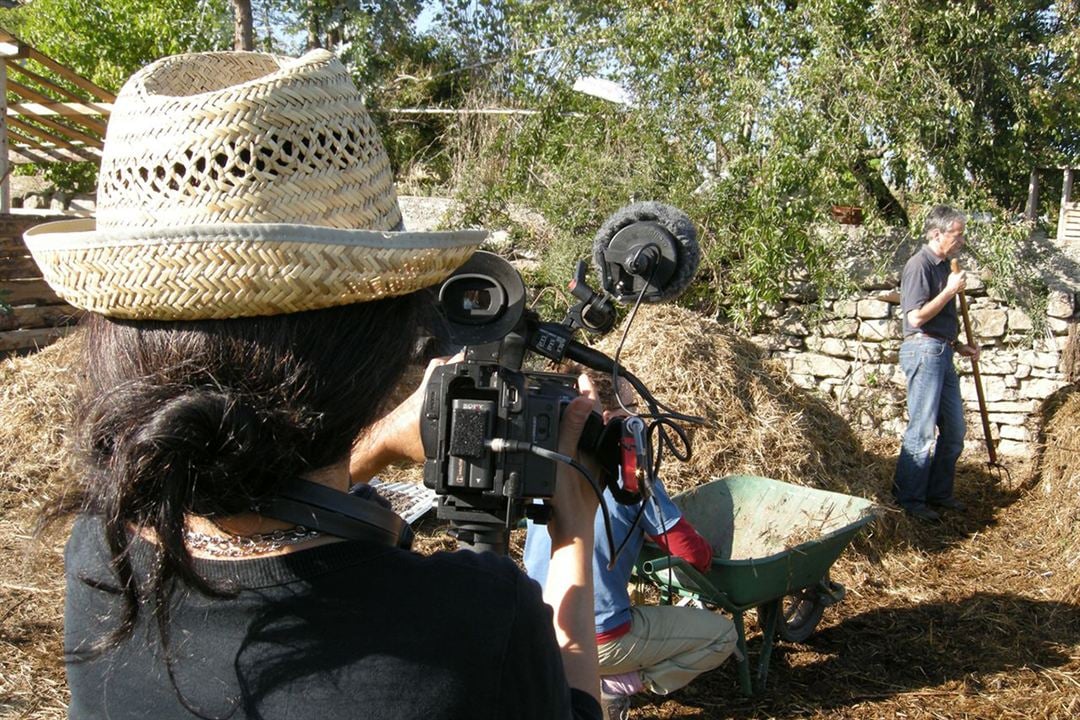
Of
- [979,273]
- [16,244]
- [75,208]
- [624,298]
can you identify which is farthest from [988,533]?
[75,208]

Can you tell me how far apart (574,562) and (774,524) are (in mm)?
3283

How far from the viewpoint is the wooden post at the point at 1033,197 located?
8078 millimetres

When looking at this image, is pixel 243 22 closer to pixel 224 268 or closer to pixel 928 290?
pixel 928 290

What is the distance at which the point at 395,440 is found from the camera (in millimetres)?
1645

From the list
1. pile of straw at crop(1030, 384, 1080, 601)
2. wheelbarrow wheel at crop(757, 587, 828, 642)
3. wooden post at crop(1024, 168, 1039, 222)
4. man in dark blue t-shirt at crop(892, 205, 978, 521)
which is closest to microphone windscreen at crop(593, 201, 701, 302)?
wheelbarrow wheel at crop(757, 587, 828, 642)

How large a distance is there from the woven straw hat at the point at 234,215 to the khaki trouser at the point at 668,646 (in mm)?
2340

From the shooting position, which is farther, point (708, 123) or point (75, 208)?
point (75, 208)

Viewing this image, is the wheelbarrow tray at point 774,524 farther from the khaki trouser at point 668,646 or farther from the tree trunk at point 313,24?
the tree trunk at point 313,24

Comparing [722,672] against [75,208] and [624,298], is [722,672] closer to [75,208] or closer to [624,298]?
[624,298]

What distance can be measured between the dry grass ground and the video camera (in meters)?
2.52

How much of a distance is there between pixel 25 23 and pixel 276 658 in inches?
697

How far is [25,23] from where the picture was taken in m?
15.6

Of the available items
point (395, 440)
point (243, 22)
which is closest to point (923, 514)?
point (395, 440)

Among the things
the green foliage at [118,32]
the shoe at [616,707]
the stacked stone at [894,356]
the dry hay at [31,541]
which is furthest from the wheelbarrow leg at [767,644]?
the green foliage at [118,32]
